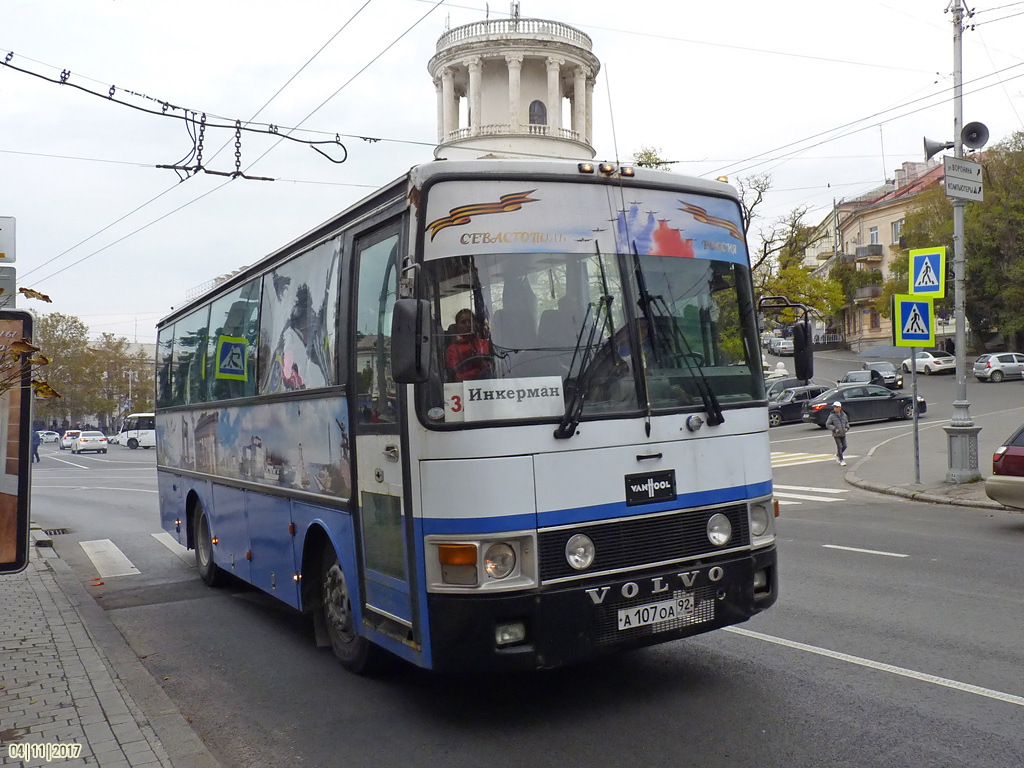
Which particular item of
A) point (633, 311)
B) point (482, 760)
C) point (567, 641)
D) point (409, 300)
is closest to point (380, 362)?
point (409, 300)

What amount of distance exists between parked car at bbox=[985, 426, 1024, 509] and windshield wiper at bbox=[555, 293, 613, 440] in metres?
8.83

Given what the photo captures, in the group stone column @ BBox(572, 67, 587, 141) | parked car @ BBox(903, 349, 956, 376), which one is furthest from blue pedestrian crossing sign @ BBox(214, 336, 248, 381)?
parked car @ BBox(903, 349, 956, 376)

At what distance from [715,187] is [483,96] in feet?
169

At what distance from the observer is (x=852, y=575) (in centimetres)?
954

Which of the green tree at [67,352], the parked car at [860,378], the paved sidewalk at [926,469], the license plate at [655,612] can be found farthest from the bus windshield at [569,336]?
the green tree at [67,352]

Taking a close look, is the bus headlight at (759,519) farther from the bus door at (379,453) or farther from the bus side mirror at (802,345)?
the bus door at (379,453)

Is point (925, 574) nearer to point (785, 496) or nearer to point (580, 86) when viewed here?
point (785, 496)

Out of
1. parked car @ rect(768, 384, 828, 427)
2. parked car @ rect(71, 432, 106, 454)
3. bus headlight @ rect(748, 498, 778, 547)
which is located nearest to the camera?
bus headlight @ rect(748, 498, 778, 547)

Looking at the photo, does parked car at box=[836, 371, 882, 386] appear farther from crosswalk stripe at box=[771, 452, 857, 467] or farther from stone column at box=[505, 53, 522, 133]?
stone column at box=[505, 53, 522, 133]

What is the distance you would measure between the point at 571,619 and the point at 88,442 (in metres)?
65.0

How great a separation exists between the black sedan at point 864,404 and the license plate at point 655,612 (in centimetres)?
3086

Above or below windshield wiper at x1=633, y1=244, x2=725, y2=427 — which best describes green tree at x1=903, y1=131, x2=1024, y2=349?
above

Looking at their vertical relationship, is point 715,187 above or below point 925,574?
above

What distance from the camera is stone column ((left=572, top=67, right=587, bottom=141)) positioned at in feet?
180
